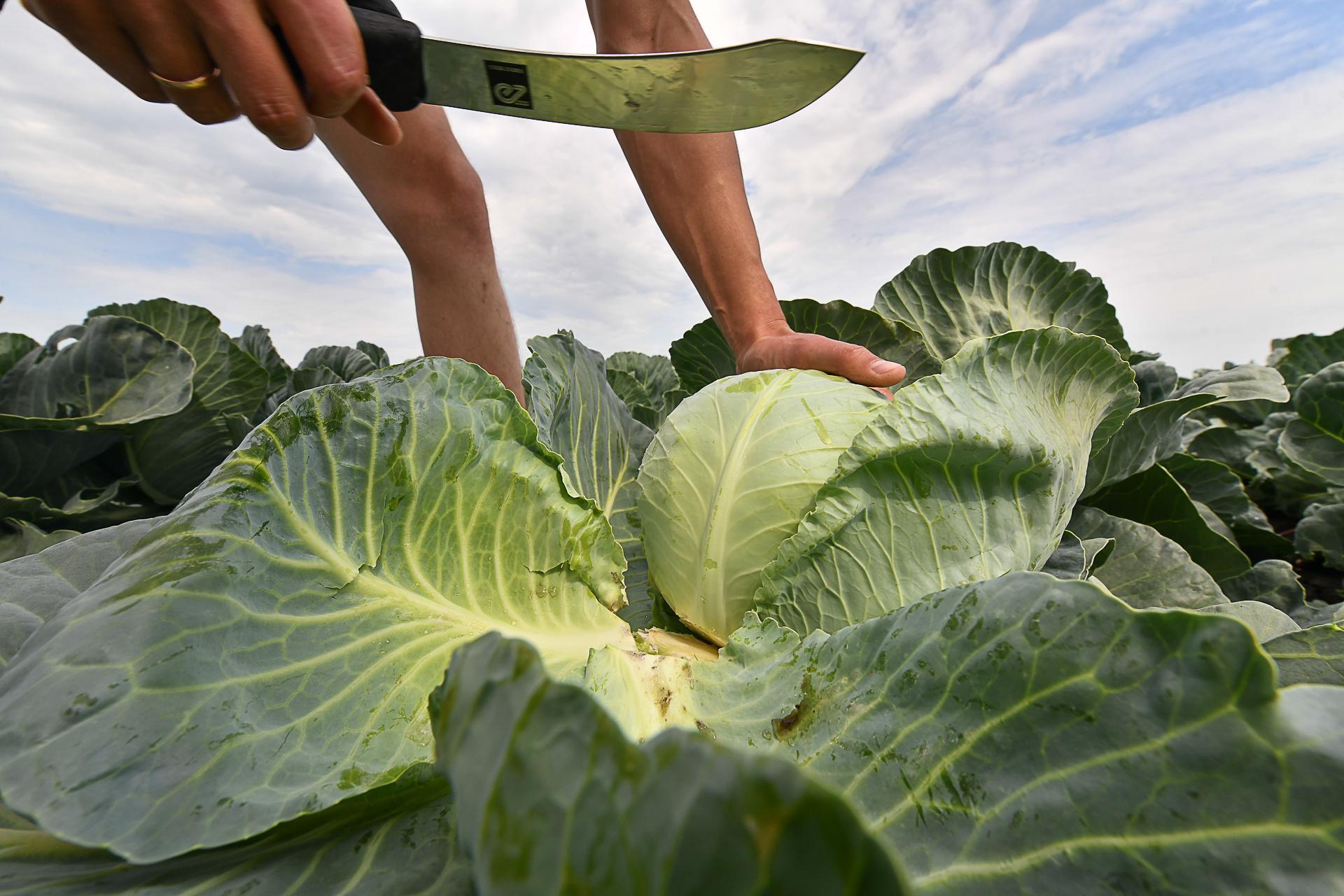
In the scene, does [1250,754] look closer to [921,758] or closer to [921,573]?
[921,758]

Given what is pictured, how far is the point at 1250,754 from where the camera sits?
22.2 inches

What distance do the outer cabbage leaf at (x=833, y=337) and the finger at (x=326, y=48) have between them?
1.22 meters

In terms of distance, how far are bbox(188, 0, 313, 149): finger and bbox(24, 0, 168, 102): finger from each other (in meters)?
0.16

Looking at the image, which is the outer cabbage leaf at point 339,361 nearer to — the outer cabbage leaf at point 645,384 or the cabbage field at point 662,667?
the outer cabbage leaf at point 645,384

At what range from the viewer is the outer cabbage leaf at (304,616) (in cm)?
77

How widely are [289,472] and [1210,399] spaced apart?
2.34m

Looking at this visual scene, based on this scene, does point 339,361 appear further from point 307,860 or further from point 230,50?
point 307,860

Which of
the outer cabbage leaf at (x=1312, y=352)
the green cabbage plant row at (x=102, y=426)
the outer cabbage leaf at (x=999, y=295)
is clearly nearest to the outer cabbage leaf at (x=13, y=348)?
the green cabbage plant row at (x=102, y=426)

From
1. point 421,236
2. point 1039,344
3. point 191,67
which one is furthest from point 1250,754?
point 421,236

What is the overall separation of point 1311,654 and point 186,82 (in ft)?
6.77

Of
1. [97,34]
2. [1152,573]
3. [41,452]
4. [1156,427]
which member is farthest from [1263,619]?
[41,452]

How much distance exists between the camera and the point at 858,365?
1608mm

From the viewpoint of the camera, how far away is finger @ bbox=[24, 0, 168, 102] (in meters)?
1.20

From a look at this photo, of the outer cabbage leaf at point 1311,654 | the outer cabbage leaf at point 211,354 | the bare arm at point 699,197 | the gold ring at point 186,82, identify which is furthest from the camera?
the outer cabbage leaf at point 211,354
